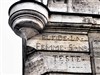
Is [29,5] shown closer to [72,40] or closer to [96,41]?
[72,40]

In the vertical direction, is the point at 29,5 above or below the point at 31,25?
above

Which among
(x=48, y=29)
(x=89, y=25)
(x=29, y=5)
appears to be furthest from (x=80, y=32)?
(x=29, y=5)

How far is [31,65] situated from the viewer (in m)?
7.23

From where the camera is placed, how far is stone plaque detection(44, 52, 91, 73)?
7002 mm

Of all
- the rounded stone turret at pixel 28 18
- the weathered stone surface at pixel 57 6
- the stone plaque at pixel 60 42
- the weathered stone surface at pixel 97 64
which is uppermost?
the weathered stone surface at pixel 57 6

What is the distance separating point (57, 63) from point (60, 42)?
1.70 ft

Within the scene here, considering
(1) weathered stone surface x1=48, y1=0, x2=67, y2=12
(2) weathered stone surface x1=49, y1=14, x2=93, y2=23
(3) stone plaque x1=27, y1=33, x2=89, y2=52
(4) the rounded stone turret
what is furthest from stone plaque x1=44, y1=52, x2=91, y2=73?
(1) weathered stone surface x1=48, y1=0, x2=67, y2=12

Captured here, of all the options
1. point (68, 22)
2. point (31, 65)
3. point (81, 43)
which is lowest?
point (31, 65)

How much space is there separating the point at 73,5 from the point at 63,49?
4.03ft

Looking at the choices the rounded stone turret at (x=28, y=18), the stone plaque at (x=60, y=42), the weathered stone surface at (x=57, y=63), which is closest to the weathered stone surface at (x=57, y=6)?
the rounded stone turret at (x=28, y=18)

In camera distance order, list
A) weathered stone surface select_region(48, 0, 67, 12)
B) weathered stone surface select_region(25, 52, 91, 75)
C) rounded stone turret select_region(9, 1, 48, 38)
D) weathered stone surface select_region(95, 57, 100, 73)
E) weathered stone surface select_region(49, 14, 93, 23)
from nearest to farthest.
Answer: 1. weathered stone surface select_region(25, 52, 91, 75)
2. weathered stone surface select_region(95, 57, 100, 73)
3. rounded stone turret select_region(9, 1, 48, 38)
4. weathered stone surface select_region(49, 14, 93, 23)
5. weathered stone surface select_region(48, 0, 67, 12)

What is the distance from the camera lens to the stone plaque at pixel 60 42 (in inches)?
285

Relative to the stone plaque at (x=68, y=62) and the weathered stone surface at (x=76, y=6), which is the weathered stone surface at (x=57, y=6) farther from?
the stone plaque at (x=68, y=62)

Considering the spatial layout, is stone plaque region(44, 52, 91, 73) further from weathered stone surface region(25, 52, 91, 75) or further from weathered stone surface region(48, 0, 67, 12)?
weathered stone surface region(48, 0, 67, 12)
